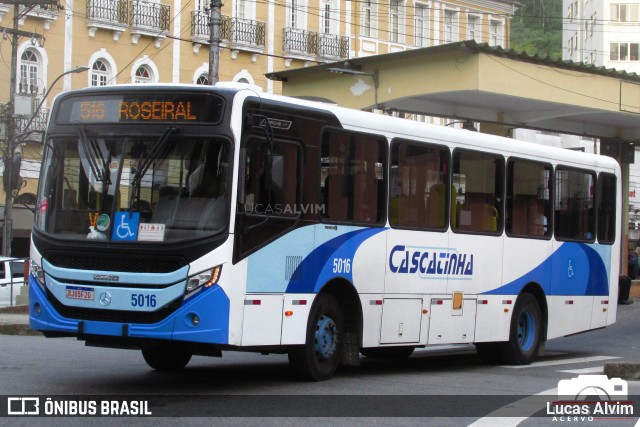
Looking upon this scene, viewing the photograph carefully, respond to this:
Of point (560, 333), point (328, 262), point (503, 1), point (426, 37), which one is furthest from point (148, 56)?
point (328, 262)

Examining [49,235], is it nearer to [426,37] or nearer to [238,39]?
[238,39]

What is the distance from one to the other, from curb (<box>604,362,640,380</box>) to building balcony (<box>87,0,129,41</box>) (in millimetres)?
32390

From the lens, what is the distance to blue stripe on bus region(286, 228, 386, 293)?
41.9 ft

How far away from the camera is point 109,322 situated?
37.9 feet

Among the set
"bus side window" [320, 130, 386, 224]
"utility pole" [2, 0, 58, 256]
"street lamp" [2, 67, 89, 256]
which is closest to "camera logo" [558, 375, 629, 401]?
"bus side window" [320, 130, 386, 224]

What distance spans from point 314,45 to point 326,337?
1530 inches

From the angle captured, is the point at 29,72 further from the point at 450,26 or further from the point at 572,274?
the point at 572,274

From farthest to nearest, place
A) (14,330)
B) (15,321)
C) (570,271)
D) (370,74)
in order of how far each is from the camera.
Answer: (370,74) < (15,321) < (14,330) < (570,271)

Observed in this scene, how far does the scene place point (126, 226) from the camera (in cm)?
1165

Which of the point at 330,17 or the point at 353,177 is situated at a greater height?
the point at 330,17

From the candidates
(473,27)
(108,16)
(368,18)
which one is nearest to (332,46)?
(368,18)

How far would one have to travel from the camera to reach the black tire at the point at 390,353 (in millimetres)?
16734

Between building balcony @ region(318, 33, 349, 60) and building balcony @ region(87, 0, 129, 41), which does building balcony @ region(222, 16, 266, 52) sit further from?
building balcony @ region(87, 0, 129, 41)

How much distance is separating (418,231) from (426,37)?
4342 cm
